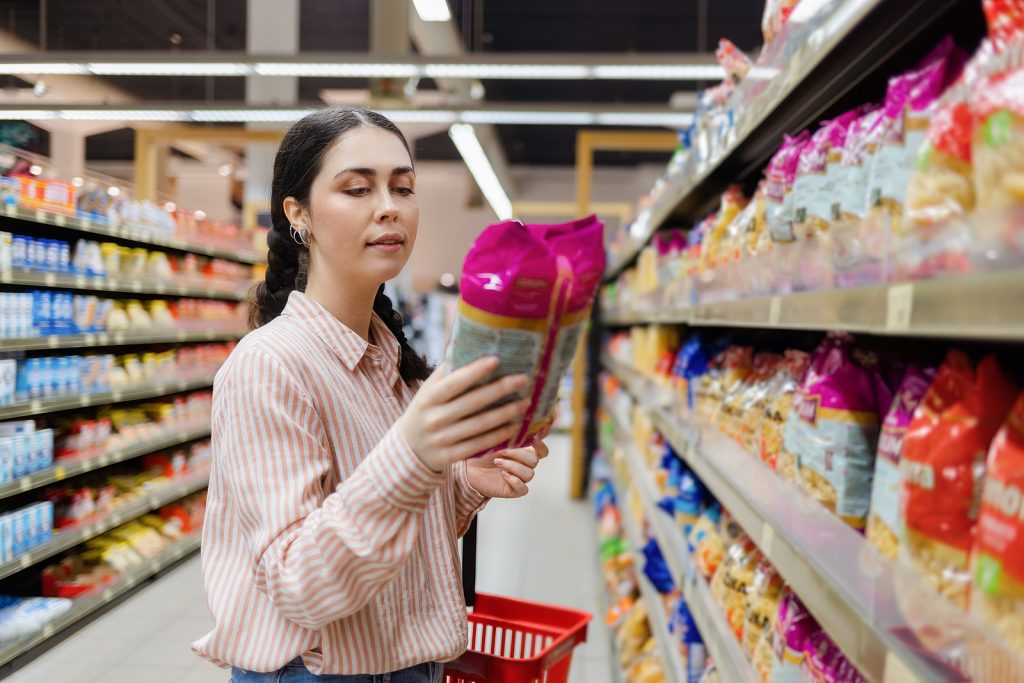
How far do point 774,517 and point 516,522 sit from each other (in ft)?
17.4

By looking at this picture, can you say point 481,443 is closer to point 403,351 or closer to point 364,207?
point 364,207

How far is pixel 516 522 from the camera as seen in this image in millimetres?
6551

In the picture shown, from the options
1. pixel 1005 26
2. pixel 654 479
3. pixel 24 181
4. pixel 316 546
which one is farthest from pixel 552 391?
pixel 24 181

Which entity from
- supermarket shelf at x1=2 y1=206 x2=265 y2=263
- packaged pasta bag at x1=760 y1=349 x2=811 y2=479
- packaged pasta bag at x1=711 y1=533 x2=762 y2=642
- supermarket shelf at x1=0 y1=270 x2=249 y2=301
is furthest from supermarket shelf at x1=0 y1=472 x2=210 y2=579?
packaged pasta bag at x1=760 y1=349 x2=811 y2=479

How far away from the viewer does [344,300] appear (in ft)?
4.45

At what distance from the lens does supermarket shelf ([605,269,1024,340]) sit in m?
0.65

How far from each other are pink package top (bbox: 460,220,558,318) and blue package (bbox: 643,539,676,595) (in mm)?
2318

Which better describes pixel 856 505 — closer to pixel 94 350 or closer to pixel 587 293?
pixel 587 293

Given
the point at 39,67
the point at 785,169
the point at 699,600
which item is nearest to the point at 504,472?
the point at 785,169

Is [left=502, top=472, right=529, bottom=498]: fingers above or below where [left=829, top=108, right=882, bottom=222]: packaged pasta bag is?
below

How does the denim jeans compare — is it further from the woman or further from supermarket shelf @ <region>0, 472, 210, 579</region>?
supermarket shelf @ <region>0, 472, 210, 579</region>

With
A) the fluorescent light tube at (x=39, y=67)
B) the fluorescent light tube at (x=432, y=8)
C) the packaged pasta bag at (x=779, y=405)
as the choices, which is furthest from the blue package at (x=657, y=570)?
the fluorescent light tube at (x=39, y=67)

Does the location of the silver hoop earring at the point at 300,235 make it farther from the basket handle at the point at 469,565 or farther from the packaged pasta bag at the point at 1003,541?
the packaged pasta bag at the point at 1003,541

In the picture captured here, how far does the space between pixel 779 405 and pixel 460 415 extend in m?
1.02
